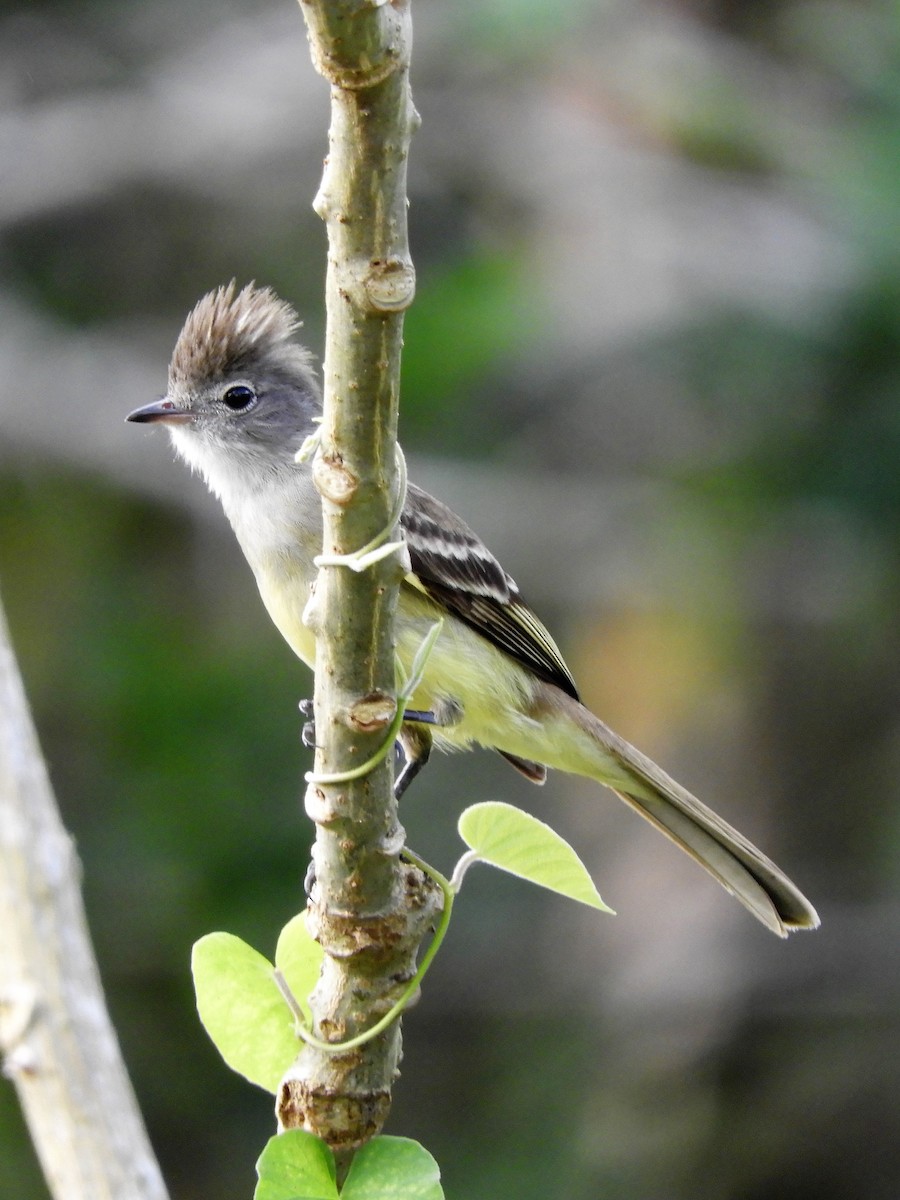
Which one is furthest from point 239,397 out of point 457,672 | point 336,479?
point 336,479

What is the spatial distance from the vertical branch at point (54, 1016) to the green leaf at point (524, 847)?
659 millimetres

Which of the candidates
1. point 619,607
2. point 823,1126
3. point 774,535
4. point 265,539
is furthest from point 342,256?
point 823,1126

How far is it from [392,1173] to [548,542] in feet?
17.2

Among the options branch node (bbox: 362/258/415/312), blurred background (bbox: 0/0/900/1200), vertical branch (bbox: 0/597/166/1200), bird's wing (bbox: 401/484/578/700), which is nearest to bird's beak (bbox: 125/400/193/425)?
bird's wing (bbox: 401/484/578/700)

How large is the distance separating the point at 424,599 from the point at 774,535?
321cm

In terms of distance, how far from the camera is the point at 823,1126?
692 centimetres

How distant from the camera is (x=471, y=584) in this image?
387 cm

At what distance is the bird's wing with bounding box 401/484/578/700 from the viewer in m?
3.73

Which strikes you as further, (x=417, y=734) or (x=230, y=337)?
(x=230, y=337)

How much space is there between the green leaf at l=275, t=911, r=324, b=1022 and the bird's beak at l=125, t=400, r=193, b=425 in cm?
192

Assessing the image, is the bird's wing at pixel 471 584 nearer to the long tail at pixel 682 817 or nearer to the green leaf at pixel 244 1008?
the long tail at pixel 682 817

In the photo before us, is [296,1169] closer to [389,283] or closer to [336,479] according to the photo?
[336,479]

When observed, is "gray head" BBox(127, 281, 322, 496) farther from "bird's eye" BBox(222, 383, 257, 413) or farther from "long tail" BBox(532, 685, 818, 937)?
"long tail" BBox(532, 685, 818, 937)

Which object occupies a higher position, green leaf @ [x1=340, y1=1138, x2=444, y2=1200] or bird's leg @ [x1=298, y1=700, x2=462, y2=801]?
bird's leg @ [x1=298, y1=700, x2=462, y2=801]
